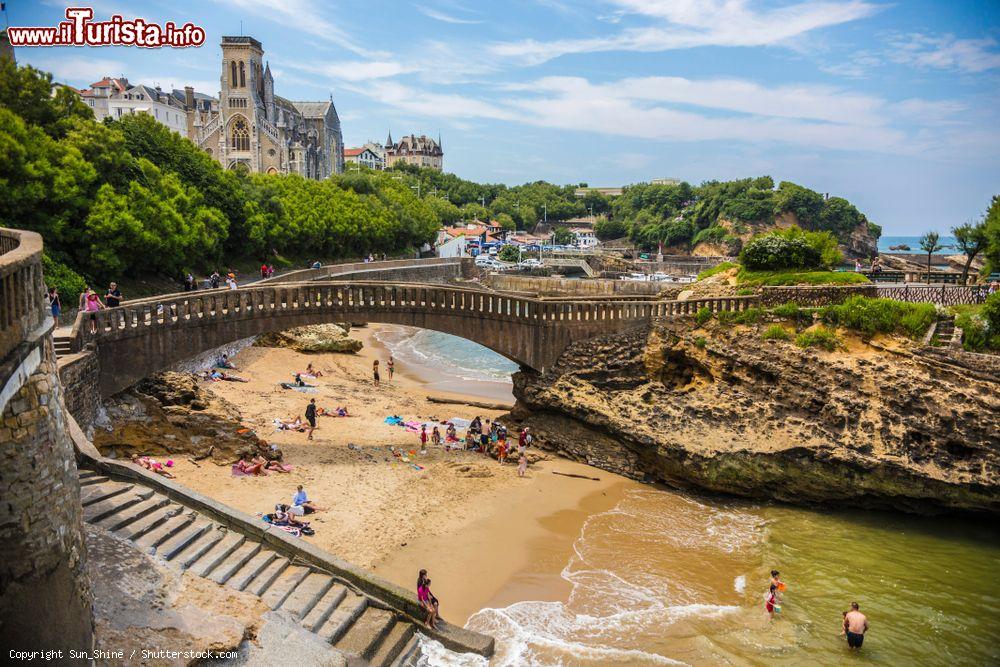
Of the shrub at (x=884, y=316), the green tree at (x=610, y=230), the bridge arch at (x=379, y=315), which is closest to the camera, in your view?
the bridge arch at (x=379, y=315)

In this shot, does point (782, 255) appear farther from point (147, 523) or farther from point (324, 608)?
point (147, 523)

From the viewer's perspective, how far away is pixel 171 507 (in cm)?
1377

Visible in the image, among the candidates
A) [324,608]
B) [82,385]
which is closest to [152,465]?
[82,385]

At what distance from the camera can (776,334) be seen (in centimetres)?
2378

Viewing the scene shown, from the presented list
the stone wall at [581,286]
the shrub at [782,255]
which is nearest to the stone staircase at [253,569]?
the shrub at [782,255]

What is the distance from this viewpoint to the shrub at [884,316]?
22.6 meters

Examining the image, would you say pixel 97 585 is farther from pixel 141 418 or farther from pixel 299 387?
pixel 299 387

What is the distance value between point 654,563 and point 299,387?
18.3 meters

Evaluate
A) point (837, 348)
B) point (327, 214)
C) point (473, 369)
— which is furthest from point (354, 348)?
point (837, 348)

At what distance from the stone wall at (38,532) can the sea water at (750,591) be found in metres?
6.43

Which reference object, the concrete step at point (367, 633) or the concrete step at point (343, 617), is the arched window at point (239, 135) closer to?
the concrete step at point (343, 617)

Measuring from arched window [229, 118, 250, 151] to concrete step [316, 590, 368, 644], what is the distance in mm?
80629

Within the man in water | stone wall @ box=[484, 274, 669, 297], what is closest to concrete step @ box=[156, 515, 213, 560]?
the man in water

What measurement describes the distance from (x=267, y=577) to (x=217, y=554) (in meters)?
1.04
